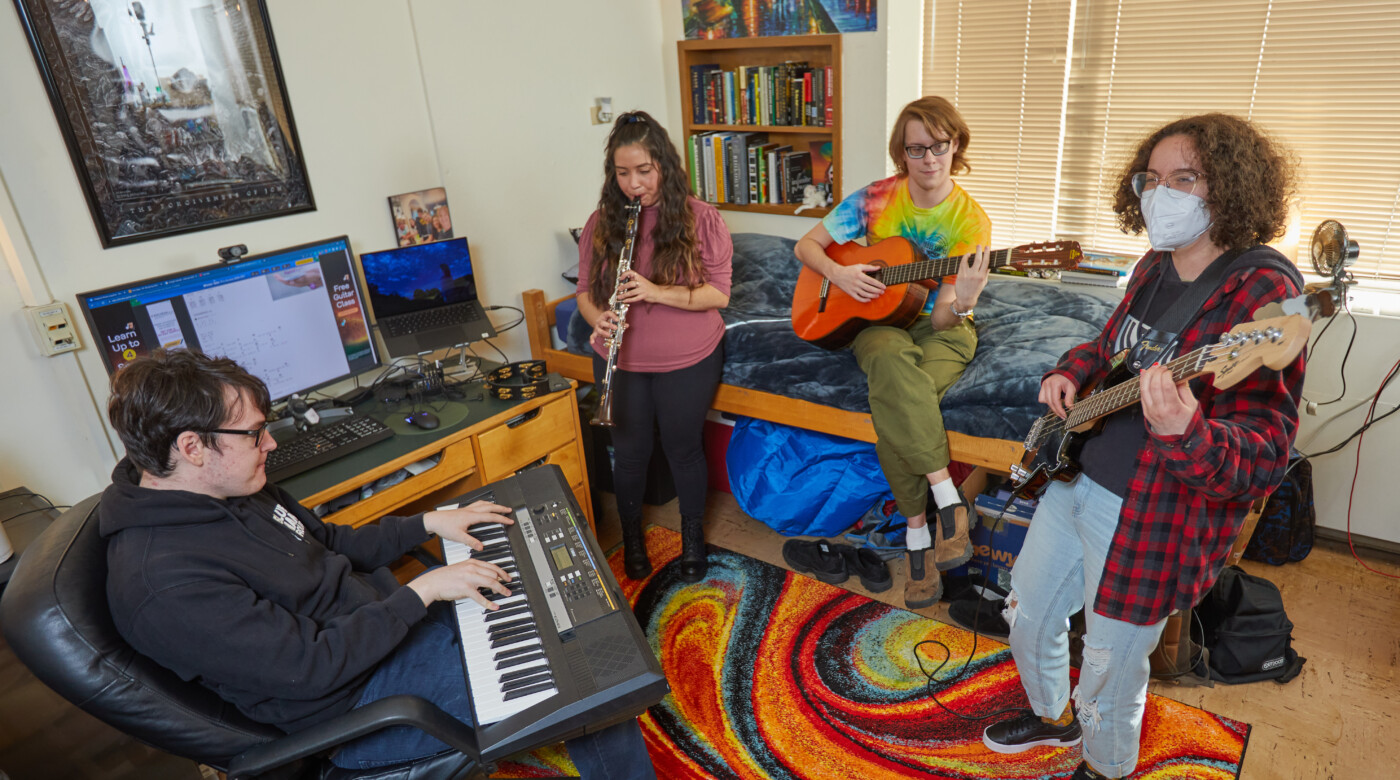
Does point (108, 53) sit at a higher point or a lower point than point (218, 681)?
higher

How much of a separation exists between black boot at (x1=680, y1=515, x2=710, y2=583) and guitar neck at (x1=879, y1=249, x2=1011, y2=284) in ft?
3.07

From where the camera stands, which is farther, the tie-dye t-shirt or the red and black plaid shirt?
the tie-dye t-shirt

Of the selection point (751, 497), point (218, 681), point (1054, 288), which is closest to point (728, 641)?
point (751, 497)

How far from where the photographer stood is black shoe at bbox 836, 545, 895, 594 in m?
2.49

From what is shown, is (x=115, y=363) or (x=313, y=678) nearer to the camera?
(x=313, y=678)

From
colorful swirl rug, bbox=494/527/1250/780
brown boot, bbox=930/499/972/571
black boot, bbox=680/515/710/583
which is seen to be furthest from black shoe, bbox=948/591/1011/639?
black boot, bbox=680/515/710/583

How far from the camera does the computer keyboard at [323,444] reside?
1953 mm

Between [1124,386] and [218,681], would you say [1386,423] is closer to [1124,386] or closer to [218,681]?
[1124,386]

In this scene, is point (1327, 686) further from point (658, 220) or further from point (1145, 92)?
point (658, 220)

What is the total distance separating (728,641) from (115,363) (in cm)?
166

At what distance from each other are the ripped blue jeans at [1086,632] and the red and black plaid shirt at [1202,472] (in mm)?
57

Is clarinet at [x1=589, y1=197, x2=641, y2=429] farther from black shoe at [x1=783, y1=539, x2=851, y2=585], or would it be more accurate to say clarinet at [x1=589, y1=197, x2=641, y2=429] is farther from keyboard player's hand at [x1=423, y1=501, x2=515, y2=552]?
Result: black shoe at [x1=783, y1=539, x2=851, y2=585]

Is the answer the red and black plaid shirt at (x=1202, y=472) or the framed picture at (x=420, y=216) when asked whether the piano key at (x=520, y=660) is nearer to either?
the red and black plaid shirt at (x=1202, y=472)

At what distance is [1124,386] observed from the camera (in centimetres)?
142
